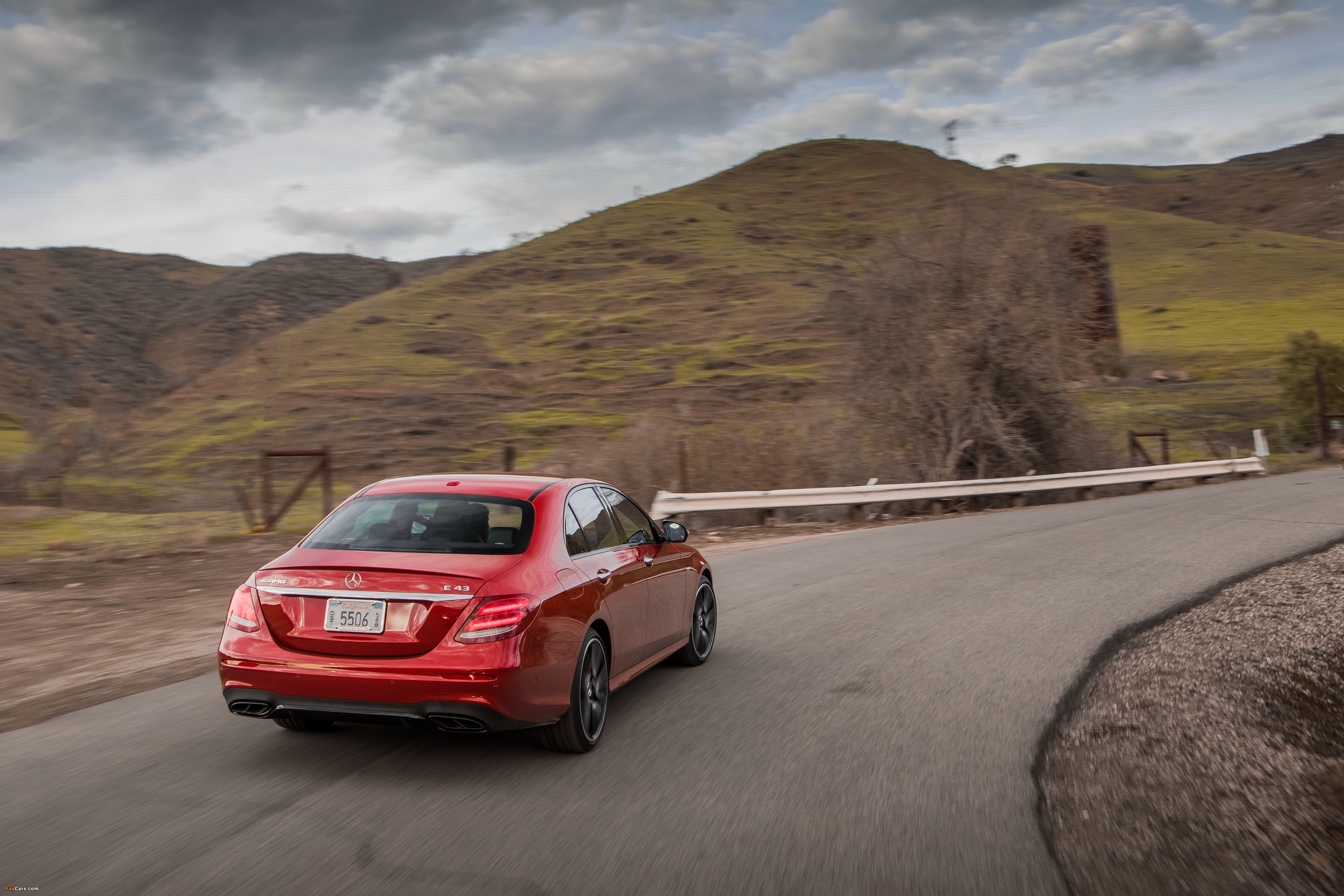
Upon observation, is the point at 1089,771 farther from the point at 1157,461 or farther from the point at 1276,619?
the point at 1157,461

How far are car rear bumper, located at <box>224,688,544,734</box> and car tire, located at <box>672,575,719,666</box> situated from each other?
2609 millimetres

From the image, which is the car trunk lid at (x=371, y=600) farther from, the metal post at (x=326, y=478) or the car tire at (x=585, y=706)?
the metal post at (x=326, y=478)

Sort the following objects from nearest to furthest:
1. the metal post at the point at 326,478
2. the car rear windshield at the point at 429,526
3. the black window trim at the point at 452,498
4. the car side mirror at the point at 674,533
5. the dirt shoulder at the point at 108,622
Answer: the black window trim at the point at 452,498
the car rear windshield at the point at 429,526
the car side mirror at the point at 674,533
the dirt shoulder at the point at 108,622
the metal post at the point at 326,478

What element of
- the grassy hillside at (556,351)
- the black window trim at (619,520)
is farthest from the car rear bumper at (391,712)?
the grassy hillside at (556,351)

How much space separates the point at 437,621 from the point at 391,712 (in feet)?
1.47

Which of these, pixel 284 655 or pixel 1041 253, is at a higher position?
pixel 1041 253

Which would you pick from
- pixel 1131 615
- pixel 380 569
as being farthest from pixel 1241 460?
pixel 380 569

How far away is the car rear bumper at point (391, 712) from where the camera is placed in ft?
15.2

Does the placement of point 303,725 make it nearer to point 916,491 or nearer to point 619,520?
point 619,520

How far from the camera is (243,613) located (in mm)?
5004

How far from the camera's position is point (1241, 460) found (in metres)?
29.8

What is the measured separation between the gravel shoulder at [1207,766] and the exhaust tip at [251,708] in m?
3.50

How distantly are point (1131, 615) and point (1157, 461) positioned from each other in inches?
1292

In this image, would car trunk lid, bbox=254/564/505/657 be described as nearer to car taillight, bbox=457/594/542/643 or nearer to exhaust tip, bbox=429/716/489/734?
car taillight, bbox=457/594/542/643
